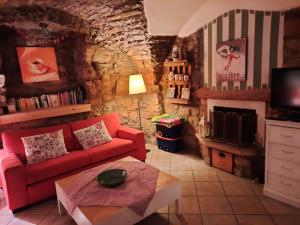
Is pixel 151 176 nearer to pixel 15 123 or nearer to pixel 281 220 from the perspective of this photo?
pixel 281 220

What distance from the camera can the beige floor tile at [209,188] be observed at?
108 inches

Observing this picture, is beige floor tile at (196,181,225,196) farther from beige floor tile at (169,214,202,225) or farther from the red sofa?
the red sofa

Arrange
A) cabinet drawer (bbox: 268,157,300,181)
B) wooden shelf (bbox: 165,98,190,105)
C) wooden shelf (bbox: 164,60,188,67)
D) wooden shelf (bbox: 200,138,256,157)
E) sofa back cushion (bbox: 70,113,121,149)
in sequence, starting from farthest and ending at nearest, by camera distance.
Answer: wooden shelf (bbox: 165,98,190,105), wooden shelf (bbox: 164,60,188,67), sofa back cushion (bbox: 70,113,121,149), wooden shelf (bbox: 200,138,256,157), cabinet drawer (bbox: 268,157,300,181)

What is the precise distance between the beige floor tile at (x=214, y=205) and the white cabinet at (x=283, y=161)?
55 cm

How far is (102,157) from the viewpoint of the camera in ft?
10.3

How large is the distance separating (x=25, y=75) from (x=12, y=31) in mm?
695

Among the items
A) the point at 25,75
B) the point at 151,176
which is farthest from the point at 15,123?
the point at 151,176

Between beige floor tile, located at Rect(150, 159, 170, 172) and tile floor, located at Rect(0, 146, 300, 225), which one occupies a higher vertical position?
beige floor tile, located at Rect(150, 159, 170, 172)

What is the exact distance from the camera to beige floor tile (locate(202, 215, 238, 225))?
2219mm

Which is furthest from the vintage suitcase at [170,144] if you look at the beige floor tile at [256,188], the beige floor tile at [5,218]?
the beige floor tile at [5,218]

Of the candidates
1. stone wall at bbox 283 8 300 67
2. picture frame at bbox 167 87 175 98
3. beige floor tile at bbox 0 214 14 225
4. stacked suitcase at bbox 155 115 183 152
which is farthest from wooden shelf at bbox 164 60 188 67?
beige floor tile at bbox 0 214 14 225

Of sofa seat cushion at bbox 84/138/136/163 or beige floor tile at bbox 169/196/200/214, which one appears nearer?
beige floor tile at bbox 169/196/200/214

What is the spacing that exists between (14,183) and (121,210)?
1401mm

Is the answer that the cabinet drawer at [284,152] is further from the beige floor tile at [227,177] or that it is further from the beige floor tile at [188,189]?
the beige floor tile at [188,189]
